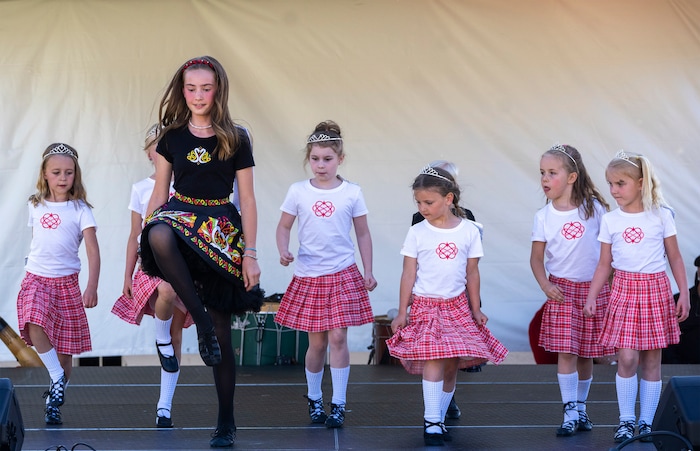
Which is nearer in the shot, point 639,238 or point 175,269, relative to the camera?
point 175,269

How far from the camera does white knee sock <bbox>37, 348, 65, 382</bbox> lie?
4.62 meters

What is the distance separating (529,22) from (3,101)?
352cm

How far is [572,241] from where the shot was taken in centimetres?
448

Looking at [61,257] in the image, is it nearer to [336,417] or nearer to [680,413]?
[336,417]

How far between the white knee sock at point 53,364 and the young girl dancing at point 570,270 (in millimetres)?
2187

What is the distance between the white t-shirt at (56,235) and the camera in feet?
15.9

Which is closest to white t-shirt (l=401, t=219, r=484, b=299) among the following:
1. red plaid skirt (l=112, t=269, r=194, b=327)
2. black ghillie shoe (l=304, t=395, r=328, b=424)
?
black ghillie shoe (l=304, t=395, r=328, b=424)

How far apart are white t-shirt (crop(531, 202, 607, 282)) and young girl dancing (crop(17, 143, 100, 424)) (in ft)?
6.98

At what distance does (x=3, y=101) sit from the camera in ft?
21.9

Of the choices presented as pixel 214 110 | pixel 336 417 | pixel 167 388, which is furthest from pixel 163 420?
pixel 214 110

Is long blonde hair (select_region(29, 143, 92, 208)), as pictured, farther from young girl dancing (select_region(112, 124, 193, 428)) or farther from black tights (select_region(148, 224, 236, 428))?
black tights (select_region(148, 224, 236, 428))

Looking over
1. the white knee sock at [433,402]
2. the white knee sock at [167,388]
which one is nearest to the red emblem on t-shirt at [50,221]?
the white knee sock at [167,388]

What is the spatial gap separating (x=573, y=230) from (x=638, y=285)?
41 cm

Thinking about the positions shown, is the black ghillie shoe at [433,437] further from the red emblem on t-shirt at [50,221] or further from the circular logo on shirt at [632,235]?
the red emblem on t-shirt at [50,221]
